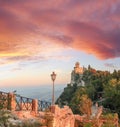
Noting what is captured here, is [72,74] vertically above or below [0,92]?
above

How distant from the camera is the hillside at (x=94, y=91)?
73.1 m

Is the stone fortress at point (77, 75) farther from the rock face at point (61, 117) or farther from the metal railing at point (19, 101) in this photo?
the metal railing at point (19, 101)

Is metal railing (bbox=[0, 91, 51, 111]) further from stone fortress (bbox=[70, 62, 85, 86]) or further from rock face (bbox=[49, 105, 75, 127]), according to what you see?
stone fortress (bbox=[70, 62, 85, 86])

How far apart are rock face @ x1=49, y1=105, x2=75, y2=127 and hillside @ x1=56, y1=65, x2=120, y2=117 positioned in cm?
1896

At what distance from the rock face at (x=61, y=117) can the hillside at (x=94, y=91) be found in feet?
62.2

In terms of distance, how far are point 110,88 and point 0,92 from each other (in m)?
56.9

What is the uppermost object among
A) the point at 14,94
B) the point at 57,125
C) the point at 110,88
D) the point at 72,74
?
the point at 72,74

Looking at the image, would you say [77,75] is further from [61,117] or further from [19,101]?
[19,101]

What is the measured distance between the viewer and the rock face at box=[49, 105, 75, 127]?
26619 millimetres

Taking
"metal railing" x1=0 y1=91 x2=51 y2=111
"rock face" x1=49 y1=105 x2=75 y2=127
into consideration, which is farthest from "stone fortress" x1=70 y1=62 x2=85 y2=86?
"metal railing" x1=0 y1=91 x2=51 y2=111

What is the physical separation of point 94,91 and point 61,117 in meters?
66.1

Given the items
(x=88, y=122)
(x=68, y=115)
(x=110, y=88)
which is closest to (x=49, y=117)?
(x=68, y=115)

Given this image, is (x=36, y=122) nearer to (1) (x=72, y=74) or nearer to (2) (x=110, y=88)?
(2) (x=110, y=88)

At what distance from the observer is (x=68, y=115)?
32.5 metres
